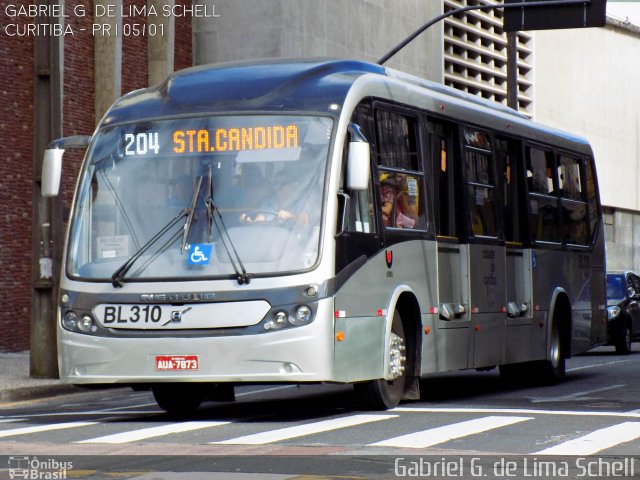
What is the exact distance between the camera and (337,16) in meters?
39.4

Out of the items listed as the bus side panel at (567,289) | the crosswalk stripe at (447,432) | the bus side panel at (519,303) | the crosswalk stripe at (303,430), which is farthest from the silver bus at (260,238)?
the bus side panel at (567,289)

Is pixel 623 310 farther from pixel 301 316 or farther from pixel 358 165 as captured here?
pixel 301 316

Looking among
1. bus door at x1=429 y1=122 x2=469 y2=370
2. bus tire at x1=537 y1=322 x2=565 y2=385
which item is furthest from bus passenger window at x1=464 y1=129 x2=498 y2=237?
bus tire at x1=537 y1=322 x2=565 y2=385

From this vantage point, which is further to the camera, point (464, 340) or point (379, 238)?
point (464, 340)

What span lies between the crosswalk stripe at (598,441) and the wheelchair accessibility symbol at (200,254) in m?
3.65

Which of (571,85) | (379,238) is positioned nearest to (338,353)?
(379,238)

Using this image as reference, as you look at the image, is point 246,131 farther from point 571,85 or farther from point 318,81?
point 571,85

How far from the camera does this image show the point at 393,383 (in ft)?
47.6

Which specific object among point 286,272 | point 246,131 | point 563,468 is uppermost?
point 246,131

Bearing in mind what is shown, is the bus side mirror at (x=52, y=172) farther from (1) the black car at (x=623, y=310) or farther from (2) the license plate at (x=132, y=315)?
(1) the black car at (x=623, y=310)

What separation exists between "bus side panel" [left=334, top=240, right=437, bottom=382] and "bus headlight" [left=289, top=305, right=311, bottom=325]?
1.06ft

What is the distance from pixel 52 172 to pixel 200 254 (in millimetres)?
1883

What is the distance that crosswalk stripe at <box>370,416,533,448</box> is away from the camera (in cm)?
1114

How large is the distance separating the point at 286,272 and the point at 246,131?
4.72 ft
